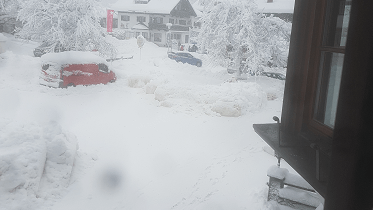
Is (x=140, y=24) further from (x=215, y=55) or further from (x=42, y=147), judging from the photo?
(x=42, y=147)

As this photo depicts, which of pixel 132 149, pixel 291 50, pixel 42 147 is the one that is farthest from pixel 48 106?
pixel 291 50

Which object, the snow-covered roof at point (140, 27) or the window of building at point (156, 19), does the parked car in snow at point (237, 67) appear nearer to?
the snow-covered roof at point (140, 27)

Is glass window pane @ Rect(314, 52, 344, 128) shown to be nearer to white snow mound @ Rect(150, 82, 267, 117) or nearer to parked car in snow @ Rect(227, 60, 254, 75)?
white snow mound @ Rect(150, 82, 267, 117)

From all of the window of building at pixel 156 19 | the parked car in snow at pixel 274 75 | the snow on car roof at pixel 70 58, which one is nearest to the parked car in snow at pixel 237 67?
the parked car in snow at pixel 274 75

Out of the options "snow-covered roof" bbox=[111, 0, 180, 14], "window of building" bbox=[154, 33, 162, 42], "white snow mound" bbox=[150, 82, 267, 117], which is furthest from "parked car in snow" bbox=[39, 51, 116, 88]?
"snow-covered roof" bbox=[111, 0, 180, 14]

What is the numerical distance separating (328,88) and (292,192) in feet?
5.97

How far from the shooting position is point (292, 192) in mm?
3801

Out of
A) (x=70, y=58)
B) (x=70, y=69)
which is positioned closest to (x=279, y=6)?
(x=70, y=58)

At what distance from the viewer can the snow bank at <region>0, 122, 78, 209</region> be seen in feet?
14.0

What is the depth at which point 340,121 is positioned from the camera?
138 centimetres

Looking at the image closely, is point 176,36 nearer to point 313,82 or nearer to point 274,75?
point 274,75

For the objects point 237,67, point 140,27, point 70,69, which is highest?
point 140,27

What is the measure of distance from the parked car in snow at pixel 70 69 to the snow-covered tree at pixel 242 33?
311 inches

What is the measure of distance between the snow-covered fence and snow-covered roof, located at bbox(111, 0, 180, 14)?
37857 mm
